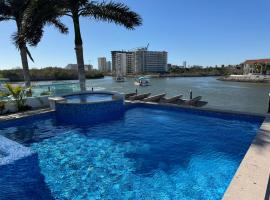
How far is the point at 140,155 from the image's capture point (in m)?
5.10

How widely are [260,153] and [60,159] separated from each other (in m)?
4.35

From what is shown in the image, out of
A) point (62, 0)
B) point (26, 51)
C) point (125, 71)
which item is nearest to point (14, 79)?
point (26, 51)

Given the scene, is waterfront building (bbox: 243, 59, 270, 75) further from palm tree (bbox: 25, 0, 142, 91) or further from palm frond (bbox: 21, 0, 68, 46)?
palm frond (bbox: 21, 0, 68, 46)

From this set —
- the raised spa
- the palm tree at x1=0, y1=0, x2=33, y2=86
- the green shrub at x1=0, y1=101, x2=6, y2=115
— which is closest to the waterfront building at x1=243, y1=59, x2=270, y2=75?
the raised spa

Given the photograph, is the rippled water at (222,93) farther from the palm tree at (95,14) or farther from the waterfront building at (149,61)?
the waterfront building at (149,61)

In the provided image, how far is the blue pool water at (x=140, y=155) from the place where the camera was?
12.1ft

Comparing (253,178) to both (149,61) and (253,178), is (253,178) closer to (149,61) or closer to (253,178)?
(253,178)

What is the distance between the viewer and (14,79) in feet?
142

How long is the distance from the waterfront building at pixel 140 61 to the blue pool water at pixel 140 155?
114m

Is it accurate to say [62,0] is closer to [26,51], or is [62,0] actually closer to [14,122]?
[26,51]

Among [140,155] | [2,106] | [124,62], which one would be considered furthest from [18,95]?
[124,62]

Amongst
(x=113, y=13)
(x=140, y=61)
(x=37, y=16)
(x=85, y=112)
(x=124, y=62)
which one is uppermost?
(x=140, y=61)

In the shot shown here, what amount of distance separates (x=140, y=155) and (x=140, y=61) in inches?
4645

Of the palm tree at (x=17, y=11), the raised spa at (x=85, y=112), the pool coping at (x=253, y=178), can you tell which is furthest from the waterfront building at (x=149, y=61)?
the pool coping at (x=253, y=178)
